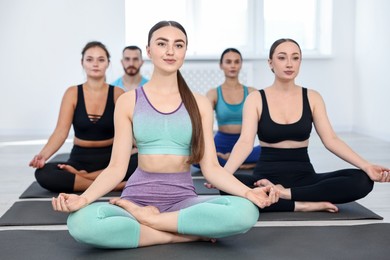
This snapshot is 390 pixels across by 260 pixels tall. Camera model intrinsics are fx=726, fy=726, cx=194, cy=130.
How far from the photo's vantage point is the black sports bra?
139 inches

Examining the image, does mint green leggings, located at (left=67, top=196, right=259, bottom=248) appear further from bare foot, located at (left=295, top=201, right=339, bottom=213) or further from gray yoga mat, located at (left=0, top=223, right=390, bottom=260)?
bare foot, located at (left=295, top=201, right=339, bottom=213)

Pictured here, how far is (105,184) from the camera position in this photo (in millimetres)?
2646

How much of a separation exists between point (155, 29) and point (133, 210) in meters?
0.70

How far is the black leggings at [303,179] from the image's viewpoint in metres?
3.34

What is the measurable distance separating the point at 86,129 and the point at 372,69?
408 centimetres

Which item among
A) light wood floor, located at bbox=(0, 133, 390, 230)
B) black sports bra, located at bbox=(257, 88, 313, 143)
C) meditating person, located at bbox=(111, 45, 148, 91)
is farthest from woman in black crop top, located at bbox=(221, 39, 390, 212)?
meditating person, located at bbox=(111, 45, 148, 91)

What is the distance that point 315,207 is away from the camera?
11.2ft

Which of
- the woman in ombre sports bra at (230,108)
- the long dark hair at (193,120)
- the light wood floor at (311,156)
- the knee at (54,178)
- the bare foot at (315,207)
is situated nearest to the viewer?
the long dark hair at (193,120)

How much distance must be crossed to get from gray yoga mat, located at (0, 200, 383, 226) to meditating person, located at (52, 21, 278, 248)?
60cm

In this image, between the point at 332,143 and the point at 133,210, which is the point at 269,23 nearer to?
the point at 332,143

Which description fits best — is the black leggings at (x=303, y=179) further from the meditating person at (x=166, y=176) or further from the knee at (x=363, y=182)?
the meditating person at (x=166, y=176)

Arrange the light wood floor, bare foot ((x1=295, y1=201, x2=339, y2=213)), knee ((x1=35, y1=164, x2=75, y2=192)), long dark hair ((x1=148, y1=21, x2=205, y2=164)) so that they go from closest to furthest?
long dark hair ((x1=148, y1=21, x2=205, y2=164)) → bare foot ((x1=295, y1=201, x2=339, y2=213)) → the light wood floor → knee ((x1=35, y1=164, x2=75, y2=192))

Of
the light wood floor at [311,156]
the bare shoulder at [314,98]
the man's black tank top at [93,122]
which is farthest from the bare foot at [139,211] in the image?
the man's black tank top at [93,122]

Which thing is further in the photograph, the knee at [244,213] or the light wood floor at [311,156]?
the light wood floor at [311,156]
